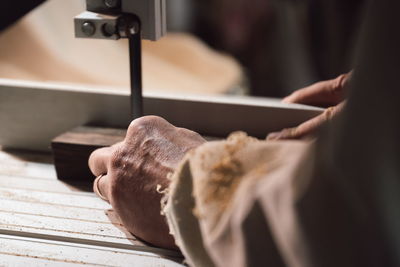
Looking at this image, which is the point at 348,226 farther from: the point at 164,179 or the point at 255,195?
the point at 164,179

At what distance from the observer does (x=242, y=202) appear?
0.51 meters

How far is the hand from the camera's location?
74cm

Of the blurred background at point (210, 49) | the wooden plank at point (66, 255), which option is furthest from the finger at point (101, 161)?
the blurred background at point (210, 49)

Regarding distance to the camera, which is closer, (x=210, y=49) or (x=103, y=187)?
(x=103, y=187)

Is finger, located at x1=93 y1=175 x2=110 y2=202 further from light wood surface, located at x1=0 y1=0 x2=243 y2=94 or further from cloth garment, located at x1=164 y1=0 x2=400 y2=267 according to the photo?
light wood surface, located at x1=0 y1=0 x2=243 y2=94

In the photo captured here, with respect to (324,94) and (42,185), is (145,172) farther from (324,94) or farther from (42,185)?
(324,94)

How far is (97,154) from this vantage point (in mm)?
851

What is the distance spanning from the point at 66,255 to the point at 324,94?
0.54 metres

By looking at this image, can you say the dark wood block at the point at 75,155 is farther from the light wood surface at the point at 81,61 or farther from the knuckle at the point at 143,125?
the light wood surface at the point at 81,61

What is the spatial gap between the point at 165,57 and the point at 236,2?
1.23m

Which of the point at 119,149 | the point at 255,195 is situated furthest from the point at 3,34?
the point at 255,195

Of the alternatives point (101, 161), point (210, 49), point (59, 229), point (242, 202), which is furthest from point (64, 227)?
point (210, 49)

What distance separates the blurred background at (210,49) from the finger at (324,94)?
0.59 m

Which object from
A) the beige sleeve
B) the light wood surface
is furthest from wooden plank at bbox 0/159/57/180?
the light wood surface
